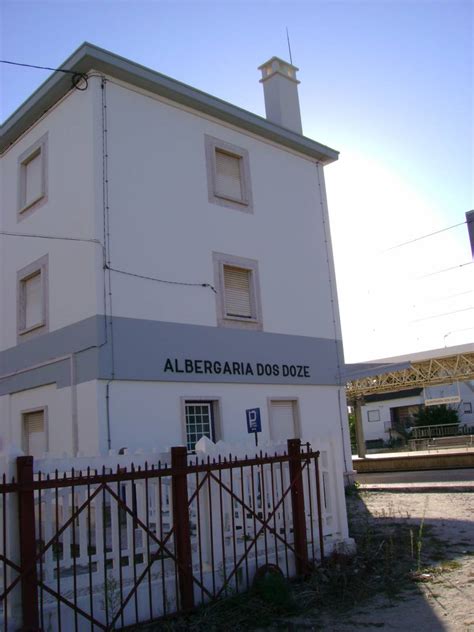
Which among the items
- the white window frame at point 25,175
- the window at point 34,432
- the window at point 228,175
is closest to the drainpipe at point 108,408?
the window at point 34,432

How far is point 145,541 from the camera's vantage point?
6.73 meters

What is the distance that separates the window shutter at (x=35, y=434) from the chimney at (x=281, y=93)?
35.4 ft

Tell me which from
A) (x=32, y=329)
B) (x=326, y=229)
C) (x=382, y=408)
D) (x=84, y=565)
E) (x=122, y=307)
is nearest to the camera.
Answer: (x=84, y=565)

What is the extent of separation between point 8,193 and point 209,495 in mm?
12679

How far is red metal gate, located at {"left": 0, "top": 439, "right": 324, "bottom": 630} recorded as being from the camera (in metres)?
5.80

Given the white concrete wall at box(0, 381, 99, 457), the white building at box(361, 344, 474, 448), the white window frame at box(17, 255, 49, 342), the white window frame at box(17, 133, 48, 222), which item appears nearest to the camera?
the white concrete wall at box(0, 381, 99, 457)

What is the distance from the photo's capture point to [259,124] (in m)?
17.8

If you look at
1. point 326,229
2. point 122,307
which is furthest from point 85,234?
point 326,229

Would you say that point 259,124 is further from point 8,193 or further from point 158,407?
point 158,407

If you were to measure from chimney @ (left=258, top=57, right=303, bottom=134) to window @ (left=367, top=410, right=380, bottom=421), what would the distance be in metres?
47.0

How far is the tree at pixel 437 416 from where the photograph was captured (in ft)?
160

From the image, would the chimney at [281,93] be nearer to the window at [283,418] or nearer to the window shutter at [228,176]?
the window shutter at [228,176]

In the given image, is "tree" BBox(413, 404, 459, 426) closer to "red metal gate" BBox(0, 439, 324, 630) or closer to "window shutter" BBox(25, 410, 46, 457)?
"window shutter" BBox(25, 410, 46, 457)

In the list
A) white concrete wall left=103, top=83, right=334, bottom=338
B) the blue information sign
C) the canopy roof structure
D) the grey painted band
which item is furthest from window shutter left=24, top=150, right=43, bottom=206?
the canopy roof structure
